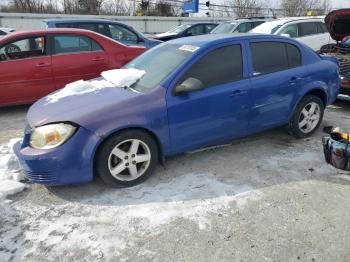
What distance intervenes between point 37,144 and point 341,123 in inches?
183

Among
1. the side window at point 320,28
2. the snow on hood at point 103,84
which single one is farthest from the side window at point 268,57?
the side window at point 320,28

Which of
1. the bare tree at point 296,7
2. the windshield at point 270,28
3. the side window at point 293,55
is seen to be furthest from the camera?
the bare tree at point 296,7

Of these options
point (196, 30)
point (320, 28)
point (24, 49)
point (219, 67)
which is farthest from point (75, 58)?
point (196, 30)

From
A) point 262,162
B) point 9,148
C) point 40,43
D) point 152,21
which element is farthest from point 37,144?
point 152,21

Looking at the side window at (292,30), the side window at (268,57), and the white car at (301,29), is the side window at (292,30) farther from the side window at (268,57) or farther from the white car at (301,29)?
the side window at (268,57)

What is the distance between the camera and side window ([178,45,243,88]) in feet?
13.2

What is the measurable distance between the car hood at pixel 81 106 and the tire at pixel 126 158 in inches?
12.2

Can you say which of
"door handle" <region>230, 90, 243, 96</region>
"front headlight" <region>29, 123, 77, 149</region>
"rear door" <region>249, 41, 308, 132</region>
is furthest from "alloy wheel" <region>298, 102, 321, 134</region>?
"front headlight" <region>29, 123, 77, 149</region>

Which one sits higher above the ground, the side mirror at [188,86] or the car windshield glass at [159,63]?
the car windshield glass at [159,63]

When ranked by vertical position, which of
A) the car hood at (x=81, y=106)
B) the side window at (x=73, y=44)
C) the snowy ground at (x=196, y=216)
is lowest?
the snowy ground at (x=196, y=216)

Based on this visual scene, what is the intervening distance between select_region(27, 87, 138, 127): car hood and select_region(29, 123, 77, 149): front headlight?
0.07 meters

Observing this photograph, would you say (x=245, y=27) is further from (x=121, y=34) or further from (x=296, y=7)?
(x=296, y=7)

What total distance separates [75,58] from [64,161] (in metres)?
3.76

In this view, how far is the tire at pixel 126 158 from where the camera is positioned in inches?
141
